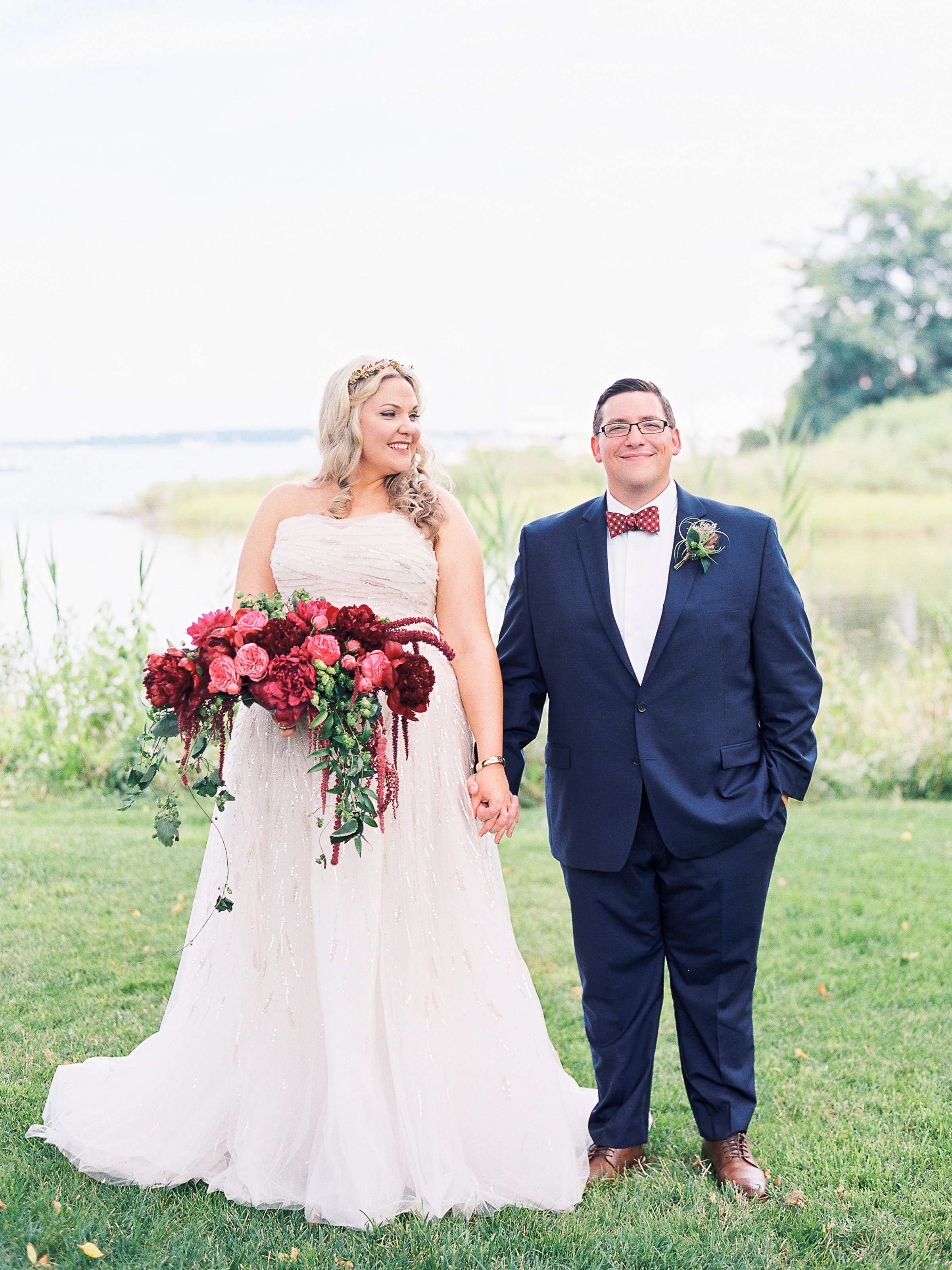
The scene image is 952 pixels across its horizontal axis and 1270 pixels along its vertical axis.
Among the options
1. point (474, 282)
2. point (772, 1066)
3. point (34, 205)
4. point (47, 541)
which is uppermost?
point (34, 205)

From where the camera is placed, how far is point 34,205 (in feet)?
77.5

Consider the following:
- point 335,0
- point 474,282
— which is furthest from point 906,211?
point 335,0

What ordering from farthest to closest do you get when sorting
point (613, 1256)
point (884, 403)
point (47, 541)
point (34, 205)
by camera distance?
point (884, 403) → point (34, 205) → point (47, 541) → point (613, 1256)

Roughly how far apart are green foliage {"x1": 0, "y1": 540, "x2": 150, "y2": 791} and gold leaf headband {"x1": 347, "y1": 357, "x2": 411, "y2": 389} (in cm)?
466

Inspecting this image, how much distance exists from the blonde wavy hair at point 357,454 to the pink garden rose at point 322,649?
0.66 metres

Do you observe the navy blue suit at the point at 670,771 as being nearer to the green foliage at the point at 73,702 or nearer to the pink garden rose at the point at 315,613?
the pink garden rose at the point at 315,613

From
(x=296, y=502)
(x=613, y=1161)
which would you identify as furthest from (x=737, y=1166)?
(x=296, y=502)

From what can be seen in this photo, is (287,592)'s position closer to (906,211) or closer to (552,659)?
(552,659)

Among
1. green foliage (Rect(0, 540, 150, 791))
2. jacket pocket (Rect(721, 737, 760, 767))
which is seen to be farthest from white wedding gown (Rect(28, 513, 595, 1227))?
green foliage (Rect(0, 540, 150, 791))

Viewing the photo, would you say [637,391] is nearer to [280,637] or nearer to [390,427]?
[390,427]

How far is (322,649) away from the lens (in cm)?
271

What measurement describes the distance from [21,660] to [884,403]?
83.6 ft

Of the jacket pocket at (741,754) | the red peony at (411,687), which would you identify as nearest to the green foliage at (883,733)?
the jacket pocket at (741,754)

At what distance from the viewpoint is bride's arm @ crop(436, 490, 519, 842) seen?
3197 mm
